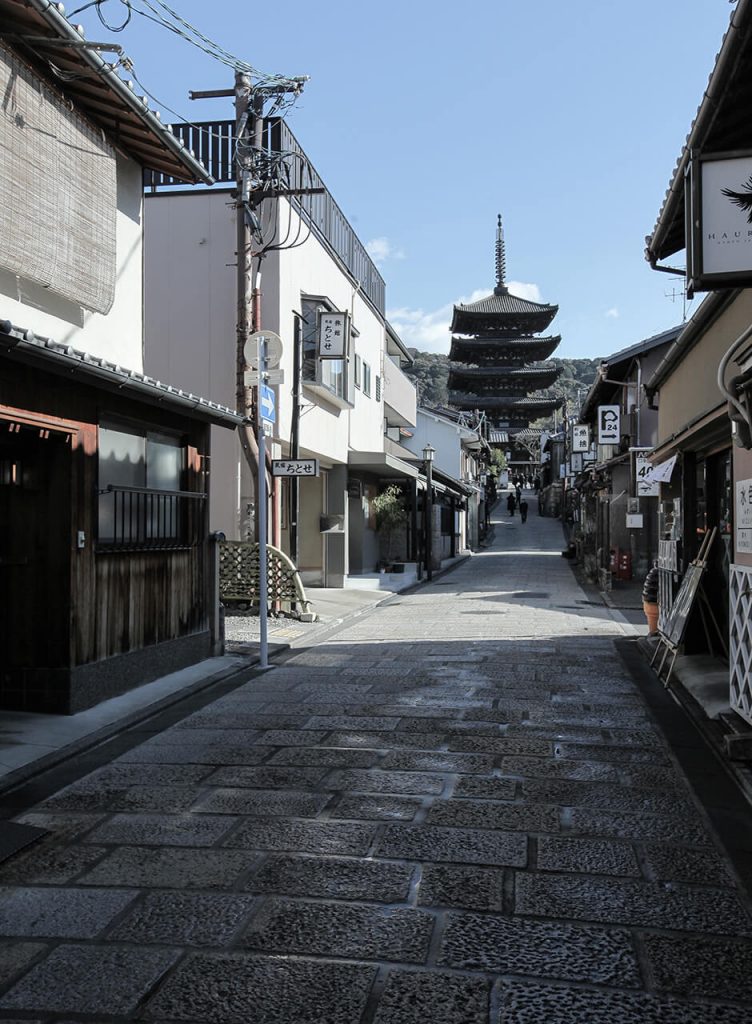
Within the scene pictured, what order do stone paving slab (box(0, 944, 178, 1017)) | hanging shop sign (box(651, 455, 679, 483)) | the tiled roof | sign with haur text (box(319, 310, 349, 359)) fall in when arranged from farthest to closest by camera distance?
the tiled roof < sign with haur text (box(319, 310, 349, 359)) < hanging shop sign (box(651, 455, 679, 483)) < stone paving slab (box(0, 944, 178, 1017))

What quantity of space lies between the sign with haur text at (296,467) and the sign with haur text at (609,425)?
15620 mm

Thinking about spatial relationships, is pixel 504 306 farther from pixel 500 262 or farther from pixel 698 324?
pixel 698 324

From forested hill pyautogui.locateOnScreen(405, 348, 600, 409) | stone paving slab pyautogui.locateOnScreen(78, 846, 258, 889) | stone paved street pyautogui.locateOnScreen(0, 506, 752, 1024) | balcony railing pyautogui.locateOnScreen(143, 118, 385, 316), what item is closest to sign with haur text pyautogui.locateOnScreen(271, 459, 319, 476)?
balcony railing pyautogui.locateOnScreen(143, 118, 385, 316)

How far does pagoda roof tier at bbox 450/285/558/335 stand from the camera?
62.7 meters

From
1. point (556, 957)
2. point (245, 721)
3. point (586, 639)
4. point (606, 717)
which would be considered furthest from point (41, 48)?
point (586, 639)

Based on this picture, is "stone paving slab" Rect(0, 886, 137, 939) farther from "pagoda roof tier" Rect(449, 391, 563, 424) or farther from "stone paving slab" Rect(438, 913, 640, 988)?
"pagoda roof tier" Rect(449, 391, 563, 424)

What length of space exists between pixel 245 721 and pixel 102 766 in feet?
5.24

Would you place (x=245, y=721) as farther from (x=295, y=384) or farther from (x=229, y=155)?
(x=229, y=155)

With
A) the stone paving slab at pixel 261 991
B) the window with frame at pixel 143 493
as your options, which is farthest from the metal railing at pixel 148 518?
the stone paving slab at pixel 261 991

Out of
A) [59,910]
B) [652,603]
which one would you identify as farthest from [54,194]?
[652,603]

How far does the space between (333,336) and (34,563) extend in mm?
11892

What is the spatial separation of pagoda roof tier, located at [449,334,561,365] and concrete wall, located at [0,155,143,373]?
54.6m

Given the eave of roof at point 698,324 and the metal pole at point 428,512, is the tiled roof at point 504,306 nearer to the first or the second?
the metal pole at point 428,512

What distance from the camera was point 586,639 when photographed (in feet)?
43.5
